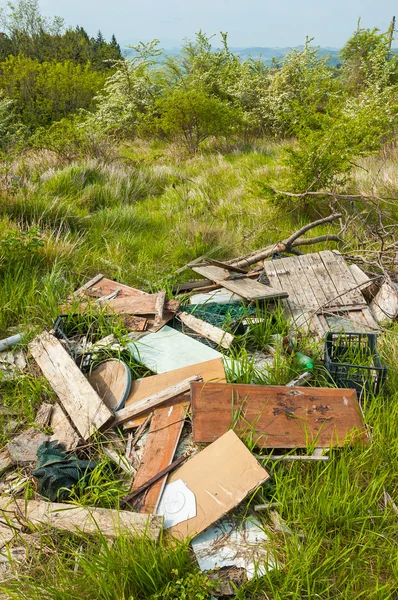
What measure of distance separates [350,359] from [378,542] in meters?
1.41

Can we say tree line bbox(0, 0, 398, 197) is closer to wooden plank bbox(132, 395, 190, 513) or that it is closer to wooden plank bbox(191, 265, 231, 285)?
wooden plank bbox(191, 265, 231, 285)

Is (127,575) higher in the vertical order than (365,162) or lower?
lower

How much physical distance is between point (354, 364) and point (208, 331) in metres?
1.26

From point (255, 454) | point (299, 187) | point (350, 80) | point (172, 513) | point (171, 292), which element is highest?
point (350, 80)

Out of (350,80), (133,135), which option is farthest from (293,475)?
(350,80)

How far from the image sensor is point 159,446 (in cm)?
269

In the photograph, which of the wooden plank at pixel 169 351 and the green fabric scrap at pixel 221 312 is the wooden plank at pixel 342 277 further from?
the wooden plank at pixel 169 351

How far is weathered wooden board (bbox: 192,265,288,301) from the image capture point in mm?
4059

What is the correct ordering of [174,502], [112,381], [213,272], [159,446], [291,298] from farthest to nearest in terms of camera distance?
[213,272] < [291,298] < [112,381] < [159,446] < [174,502]

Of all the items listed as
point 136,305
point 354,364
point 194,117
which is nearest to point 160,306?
point 136,305

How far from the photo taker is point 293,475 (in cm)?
Result: 240

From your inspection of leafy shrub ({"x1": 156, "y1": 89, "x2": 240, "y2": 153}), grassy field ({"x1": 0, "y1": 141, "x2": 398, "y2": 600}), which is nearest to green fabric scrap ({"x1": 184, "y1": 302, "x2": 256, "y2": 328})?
grassy field ({"x1": 0, "y1": 141, "x2": 398, "y2": 600})

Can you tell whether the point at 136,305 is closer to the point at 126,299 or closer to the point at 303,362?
the point at 126,299

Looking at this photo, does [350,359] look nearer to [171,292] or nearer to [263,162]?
[171,292]
